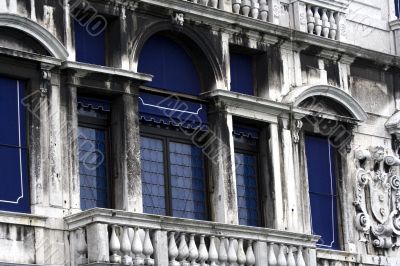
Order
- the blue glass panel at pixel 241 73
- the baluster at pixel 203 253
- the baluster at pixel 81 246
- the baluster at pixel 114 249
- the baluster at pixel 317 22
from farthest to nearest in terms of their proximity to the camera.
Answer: the baluster at pixel 317 22 → the blue glass panel at pixel 241 73 → the baluster at pixel 203 253 → the baluster at pixel 81 246 → the baluster at pixel 114 249

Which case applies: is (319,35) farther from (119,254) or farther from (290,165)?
(119,254)

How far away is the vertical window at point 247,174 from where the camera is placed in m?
25.8

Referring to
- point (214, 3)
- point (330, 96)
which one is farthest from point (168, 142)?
point (330, 96)

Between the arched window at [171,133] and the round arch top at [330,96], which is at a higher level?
the round arch top at [330,96]

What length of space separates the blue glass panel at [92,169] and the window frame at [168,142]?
96 centimetres

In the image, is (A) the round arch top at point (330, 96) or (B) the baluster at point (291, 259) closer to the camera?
(B) the baluster at point (291, 259)

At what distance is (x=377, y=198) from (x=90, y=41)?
6825 mm

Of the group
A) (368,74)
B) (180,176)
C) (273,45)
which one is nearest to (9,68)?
(180,176)

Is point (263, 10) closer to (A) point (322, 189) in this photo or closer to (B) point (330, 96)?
(B) point (330, 96)

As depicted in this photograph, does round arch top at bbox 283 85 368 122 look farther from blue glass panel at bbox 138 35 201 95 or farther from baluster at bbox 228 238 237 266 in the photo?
baluster at bbox 228 238 237 266

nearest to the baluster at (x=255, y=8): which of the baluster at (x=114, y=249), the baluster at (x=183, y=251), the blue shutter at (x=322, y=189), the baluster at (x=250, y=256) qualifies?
the blue shutter at (x=322, y=189)

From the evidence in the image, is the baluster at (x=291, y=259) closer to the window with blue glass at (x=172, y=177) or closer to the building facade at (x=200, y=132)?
the building facade at (x=200, y=132)

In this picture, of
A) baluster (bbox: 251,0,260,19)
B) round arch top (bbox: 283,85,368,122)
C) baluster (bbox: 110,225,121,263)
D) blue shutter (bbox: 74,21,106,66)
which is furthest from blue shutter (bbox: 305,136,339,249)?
baluster (bbox: 110,225,121,263)

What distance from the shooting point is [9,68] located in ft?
74.3
